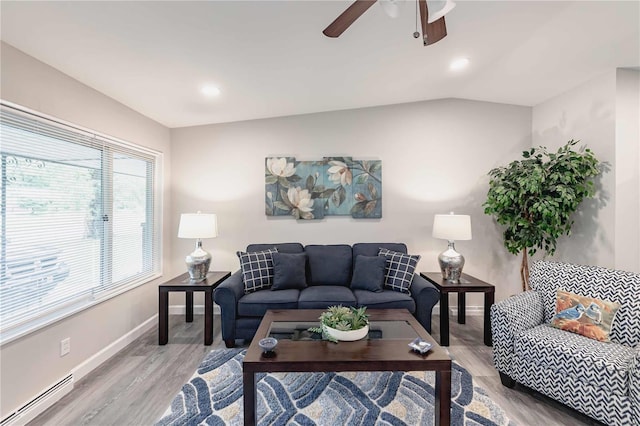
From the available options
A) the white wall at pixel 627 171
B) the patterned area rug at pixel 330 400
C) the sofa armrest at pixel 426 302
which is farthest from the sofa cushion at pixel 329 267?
the white wall at pixel 627 171

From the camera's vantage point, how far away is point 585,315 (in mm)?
2086

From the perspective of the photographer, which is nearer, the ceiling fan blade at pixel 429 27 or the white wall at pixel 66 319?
the ceiling fan blade at pixel 429 27

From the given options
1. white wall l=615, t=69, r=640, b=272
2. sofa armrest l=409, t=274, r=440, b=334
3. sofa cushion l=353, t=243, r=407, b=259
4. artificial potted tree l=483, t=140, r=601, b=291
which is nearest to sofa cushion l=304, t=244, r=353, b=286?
sofa cushion l=353, t=243, r=407, b=259

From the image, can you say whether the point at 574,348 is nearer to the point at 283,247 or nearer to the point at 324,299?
the point at 324,299

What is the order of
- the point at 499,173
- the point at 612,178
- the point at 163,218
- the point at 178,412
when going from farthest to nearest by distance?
the point at 163,218 < the point at 499,173 < the point at 612,178 < the point at 178,412

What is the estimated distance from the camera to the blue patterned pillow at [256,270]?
10.3ft

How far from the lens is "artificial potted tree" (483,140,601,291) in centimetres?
288

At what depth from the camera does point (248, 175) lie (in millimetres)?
3857

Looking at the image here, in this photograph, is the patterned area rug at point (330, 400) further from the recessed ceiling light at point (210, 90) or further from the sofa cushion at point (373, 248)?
the recessed ceiling light at point (210, 90)

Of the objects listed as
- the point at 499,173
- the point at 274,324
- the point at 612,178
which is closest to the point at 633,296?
the point at 612,178

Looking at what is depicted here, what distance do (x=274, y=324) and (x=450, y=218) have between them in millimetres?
2190

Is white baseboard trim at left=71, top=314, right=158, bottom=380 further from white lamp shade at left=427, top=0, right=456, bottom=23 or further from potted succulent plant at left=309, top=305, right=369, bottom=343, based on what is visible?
white lamp shade at left=427, top=0, right=456, bottom=23

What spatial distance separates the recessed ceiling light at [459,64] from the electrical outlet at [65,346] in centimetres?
414

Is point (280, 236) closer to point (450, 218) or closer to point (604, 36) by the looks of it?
point (450, 218)
